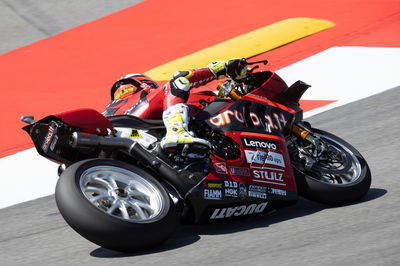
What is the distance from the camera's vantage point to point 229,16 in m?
13.6

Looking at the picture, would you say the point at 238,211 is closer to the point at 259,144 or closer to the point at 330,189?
the point at 259,144

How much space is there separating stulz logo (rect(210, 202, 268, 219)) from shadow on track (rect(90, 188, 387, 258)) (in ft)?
0.31

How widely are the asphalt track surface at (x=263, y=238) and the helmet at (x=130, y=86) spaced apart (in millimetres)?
1209

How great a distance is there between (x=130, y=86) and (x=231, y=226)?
1636 mm

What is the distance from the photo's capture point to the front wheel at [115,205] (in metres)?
5.16

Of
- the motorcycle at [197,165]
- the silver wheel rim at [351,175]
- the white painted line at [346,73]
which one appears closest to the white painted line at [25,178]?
the motorcycle at [197,165]

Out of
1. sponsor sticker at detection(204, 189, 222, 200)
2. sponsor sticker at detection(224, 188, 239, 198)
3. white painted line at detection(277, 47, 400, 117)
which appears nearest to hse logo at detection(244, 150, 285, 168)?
sponsor sticker at detection(224, 188, 239, 198)

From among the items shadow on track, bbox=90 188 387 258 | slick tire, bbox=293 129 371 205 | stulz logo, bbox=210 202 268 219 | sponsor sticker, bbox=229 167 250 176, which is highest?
sponsor sticker, bbox=229 167 250 176

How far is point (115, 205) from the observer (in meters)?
5.46

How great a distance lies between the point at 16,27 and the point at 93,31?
147cm

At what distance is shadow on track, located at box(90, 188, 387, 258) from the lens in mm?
5590

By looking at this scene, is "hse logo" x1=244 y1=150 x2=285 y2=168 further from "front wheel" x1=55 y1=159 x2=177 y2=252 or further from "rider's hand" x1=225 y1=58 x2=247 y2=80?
"front wheel" x1=55 y1=159 x2=177 y2=252

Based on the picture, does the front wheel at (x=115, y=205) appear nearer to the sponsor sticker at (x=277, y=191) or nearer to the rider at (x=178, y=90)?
the rider at (x=178, y=90)

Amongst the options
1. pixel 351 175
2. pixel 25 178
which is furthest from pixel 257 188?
pixel 25 178
